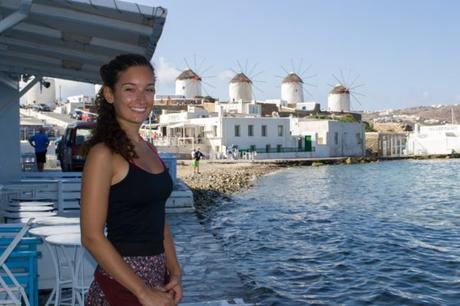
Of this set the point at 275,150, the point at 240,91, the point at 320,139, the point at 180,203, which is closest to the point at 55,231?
the point at 180,203

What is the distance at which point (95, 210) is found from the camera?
2.01 m

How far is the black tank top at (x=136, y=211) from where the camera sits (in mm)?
2062

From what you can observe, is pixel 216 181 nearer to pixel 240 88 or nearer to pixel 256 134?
pixel 256 134

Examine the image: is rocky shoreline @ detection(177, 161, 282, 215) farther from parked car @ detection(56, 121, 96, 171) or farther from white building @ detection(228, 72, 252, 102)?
white building @ detection(228, 72, 252, 102)

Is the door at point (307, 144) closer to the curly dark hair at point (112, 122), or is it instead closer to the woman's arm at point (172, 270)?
the woman's arm at point (172, 270)

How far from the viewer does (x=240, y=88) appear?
337 feet

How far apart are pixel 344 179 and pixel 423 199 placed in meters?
12.2

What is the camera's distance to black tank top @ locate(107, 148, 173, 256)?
206cm

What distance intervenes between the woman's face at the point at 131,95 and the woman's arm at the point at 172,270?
22.4 inches

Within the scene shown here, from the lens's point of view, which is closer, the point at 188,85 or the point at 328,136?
the point at 328,136

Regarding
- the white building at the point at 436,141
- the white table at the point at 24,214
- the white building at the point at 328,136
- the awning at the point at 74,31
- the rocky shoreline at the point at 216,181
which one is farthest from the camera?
the white building at the point at 436,141

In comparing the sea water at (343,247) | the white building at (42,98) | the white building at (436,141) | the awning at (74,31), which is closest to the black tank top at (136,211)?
the awning at (74,31)

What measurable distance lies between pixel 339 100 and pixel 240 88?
21.0 m

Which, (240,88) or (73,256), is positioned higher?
(240,88)
